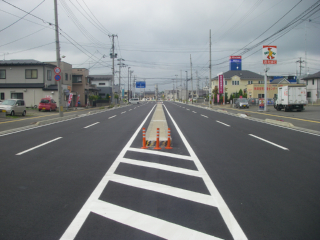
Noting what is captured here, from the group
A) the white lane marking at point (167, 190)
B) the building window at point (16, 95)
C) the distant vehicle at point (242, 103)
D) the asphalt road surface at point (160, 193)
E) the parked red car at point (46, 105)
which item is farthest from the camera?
the distant vehicle at point (242, 103)

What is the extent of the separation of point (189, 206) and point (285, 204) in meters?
1.80

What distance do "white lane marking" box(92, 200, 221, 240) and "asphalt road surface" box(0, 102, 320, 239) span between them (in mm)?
15

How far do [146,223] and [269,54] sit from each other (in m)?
34.7

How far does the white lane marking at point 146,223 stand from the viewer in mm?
4094

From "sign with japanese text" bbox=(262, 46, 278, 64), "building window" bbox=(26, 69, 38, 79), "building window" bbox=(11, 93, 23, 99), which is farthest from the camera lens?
"building window" bbox=(26, 69, 38, 79)

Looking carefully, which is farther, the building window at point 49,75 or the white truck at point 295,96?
the building window at point 49,75

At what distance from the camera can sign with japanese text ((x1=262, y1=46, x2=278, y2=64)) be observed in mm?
34750

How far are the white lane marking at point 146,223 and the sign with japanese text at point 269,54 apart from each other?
3403 centimetres

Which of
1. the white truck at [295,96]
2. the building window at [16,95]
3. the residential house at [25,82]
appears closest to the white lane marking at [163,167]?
the white truck at [295,96]

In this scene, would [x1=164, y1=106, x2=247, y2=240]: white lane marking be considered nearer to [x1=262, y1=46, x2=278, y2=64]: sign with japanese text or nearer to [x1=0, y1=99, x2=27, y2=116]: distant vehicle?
[x1=0, y1=99, x2=27, y2=116]: distant vehicle

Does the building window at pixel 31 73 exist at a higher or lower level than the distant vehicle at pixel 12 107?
higher

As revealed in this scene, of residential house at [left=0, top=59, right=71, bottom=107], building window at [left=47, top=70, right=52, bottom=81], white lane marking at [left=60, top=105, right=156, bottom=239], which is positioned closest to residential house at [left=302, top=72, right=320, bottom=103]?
building window at [left=47, top=70, right=52, bottom=81]

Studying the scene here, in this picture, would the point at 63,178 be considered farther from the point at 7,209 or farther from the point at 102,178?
the point at 7,209

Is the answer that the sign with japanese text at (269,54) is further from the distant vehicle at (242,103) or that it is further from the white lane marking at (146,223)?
the white lane marking at (146,223)
